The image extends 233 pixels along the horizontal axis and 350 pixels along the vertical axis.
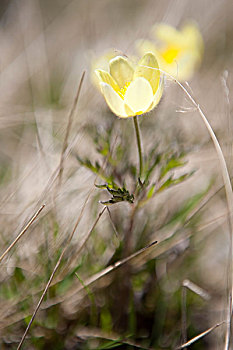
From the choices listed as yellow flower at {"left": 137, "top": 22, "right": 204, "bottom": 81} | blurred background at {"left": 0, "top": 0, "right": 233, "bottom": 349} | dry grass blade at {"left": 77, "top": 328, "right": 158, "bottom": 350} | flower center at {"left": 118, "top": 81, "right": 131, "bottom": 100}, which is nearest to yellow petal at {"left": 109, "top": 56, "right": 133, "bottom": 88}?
flower center at {"left": 118, "top": 81, "right": 131, "bottom": 100}

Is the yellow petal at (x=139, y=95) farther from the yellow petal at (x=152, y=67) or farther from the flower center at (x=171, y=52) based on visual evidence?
the flower center at (x=171, y=52)

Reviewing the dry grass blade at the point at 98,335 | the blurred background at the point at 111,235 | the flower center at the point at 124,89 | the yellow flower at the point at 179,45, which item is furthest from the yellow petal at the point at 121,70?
the dry grass blade at the point at 98,335

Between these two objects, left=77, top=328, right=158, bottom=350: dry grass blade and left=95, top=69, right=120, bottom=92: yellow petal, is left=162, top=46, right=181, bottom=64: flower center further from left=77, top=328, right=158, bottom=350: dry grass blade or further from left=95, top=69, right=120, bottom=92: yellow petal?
left=77, top=328, right=158, bottom=350: dry grass blade

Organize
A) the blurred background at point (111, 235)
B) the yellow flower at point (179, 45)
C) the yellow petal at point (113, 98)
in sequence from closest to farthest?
1. the yellow petal at point (113, 98)
2. the blurred background at point (111, 235)
3. the yellow flower at point (179, 45)

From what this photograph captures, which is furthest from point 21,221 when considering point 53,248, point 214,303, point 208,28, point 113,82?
point 208,28

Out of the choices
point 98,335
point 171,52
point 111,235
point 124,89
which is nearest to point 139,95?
point 124,89

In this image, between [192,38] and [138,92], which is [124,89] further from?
[192,38]
